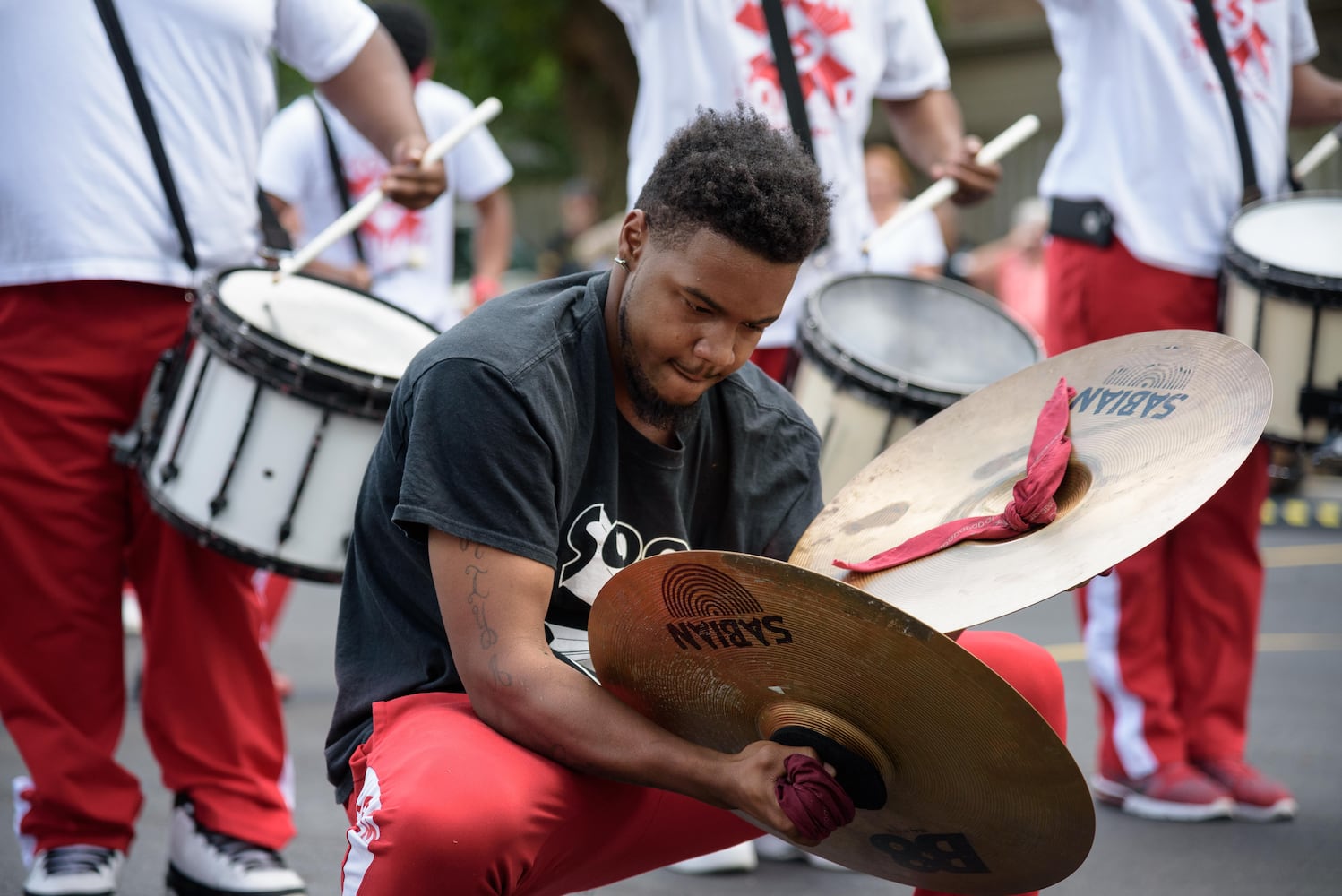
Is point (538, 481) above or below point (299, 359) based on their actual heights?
above

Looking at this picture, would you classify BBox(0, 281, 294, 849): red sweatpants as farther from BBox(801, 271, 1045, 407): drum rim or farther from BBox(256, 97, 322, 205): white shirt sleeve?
BBox(256, 97, 322, 205): white shirt sleeve

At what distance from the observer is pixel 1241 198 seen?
11.8 ft

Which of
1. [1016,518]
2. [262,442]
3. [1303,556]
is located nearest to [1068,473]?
[1016,518]

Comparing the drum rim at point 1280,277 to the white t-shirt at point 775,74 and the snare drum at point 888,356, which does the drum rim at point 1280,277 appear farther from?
the white t-shirt at point 775,74

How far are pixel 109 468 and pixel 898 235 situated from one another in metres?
3.99

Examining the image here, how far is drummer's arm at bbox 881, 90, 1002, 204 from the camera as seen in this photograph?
3525 millimetres

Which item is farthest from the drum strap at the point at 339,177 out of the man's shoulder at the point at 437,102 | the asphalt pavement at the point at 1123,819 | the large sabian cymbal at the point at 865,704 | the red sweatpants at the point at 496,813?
the large sabian cymbal at the point at 865,704

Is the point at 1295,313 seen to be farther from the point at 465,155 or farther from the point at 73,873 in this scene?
the point at 465,155

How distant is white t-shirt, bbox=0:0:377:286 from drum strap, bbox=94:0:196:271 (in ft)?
0.05

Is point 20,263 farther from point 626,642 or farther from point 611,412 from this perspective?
point 626,642

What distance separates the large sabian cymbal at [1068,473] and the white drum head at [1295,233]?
59.0 inches

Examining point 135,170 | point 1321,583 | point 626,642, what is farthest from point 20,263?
point 1321,583

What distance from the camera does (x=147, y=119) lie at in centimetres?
287

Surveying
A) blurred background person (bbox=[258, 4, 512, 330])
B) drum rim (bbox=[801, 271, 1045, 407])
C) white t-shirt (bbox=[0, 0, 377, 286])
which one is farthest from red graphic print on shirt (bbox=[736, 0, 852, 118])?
blurred background person (bbox=[258, 4, 512, 330])
